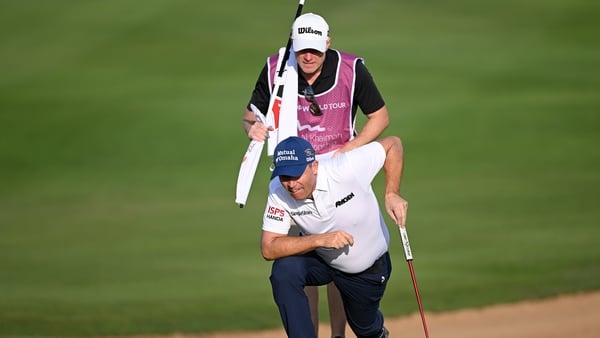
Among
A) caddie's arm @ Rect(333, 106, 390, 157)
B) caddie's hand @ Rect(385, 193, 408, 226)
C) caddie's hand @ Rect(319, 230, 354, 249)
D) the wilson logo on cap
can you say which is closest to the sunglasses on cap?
caddie's arm @ Rect(333, 106, 390, 157)

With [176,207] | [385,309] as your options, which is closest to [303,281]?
[385,309]

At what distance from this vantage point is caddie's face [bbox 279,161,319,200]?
7133mm

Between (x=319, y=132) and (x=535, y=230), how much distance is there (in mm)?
6202

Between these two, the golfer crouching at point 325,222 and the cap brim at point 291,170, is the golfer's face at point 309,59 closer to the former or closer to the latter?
the golfer crouching at point 325,222

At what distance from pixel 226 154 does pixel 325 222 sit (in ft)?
35.8

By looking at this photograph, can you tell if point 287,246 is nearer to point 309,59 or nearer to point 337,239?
point 337,239

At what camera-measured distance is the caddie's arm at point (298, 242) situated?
23.2ft

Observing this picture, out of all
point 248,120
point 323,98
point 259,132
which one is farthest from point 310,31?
point 248,120

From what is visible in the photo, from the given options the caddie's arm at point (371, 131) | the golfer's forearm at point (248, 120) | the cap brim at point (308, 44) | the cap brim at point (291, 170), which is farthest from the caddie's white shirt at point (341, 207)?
the golfer's forearm at point (248, 120)

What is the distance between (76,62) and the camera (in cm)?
2173

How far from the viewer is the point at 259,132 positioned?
27.2 feet

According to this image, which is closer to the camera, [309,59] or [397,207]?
[397,207]

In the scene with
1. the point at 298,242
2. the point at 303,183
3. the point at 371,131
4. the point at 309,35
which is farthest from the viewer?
the point at 371,131

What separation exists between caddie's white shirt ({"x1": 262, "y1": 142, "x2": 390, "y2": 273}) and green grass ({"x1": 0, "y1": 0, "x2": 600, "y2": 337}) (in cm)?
342
